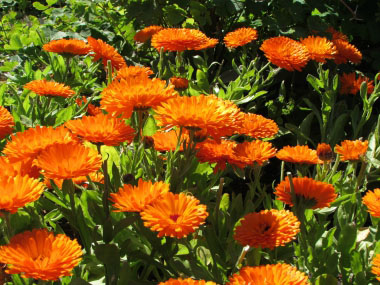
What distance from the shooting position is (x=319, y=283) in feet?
4.28

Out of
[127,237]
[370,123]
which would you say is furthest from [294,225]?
[370,123]

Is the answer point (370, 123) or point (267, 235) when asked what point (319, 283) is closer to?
point (267, 235)

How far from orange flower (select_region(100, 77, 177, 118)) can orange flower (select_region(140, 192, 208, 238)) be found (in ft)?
0.97

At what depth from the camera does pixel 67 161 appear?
45.7 inches

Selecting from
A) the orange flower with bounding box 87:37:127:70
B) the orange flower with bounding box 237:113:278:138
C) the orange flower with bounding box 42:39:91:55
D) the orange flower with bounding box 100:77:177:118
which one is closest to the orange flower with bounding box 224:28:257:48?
the orange flower with bounding box 87:37:127:70

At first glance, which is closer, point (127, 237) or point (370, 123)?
point (127, 237)

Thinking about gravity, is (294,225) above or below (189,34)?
below

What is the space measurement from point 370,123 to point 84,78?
1.78 metres

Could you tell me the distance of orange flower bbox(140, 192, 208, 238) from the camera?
1.05 metres

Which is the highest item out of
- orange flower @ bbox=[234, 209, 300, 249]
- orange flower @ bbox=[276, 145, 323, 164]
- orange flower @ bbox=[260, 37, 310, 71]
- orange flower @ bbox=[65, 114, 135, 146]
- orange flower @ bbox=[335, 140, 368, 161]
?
orange flower @ bbox=[65, 114, 135, 146]

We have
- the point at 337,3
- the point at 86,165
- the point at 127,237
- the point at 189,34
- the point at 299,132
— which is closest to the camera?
the point at 86,165

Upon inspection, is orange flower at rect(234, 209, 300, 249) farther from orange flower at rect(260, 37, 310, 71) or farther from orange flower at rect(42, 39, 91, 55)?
orange flower at rect(42, 39, 91, 55)

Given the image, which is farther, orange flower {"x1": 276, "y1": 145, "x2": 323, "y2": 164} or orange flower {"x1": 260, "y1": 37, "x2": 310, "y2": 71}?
orange flower {"x1": 260, "y1": 37, "x2": 310, "y2": 71}

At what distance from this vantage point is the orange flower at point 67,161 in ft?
3.72
